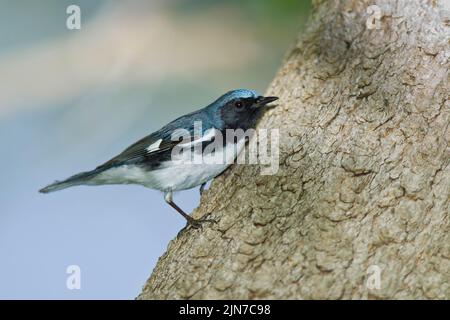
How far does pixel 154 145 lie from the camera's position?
174 inches

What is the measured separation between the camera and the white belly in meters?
4.13

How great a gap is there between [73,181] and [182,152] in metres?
0.86

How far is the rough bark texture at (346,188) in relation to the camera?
3125 mm

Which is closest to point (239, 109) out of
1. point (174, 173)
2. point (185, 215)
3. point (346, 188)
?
point (174, 173)

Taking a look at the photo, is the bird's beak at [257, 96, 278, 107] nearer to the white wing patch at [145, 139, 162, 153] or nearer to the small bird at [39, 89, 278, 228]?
the small bird at [39, 89, 278, 228]

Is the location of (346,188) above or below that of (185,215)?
above

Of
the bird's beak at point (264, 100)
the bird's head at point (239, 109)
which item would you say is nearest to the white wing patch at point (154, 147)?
the bird's head at point (239, 109)

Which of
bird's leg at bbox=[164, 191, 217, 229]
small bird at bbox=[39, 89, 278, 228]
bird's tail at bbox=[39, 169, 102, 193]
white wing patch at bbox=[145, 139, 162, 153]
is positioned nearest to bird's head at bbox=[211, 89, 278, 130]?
small bird at bbox=[39, 89, 278, 228]

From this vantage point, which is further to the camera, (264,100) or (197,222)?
(264,100)

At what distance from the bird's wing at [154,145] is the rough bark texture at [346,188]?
36cm

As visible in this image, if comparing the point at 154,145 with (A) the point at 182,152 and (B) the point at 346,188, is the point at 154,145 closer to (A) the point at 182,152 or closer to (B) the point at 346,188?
(A) the point at 182,152
